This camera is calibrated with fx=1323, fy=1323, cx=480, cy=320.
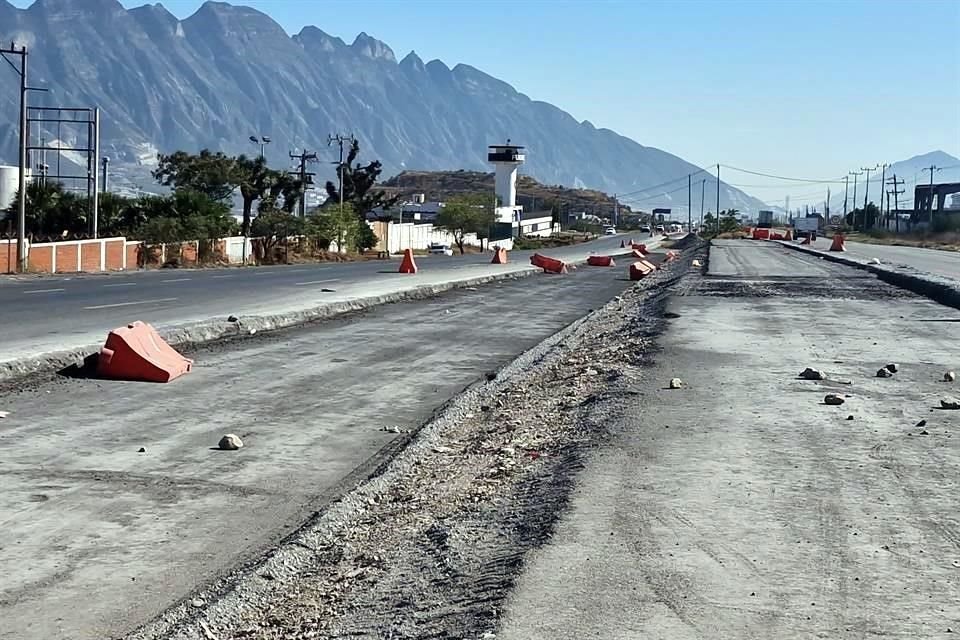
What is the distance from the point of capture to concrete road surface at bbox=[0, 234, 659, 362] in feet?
60.0

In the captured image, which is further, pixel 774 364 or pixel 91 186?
pixel 91 186

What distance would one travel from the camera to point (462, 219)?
134000 mm

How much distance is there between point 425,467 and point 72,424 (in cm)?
328

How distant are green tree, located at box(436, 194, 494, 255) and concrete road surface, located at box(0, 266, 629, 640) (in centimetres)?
11485

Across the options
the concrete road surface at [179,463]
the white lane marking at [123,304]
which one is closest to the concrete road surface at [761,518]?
the concrete road surface at [179,463]

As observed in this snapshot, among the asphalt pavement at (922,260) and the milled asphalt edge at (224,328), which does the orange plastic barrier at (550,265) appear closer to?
the asphalt pavement at (922,260)

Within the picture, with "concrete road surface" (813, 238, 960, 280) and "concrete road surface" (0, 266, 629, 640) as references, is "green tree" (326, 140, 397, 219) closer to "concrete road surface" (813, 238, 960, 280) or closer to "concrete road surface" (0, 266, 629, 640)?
"concrete road surface" (813, 238, 960, 280)

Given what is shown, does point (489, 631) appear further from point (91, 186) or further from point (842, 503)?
point (91, 186)

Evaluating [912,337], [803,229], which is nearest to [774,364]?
[912,337]

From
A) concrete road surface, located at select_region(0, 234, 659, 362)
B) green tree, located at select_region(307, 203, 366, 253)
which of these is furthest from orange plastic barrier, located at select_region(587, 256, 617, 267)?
concrete road surface, located at select_region(0, 234, 659, 362)

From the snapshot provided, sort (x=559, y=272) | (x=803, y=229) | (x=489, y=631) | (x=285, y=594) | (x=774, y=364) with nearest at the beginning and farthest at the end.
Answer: (x=489, y=631), (x=285, y=594), (x=774, y=364), (x=559, y=272), (x=803, y=229)

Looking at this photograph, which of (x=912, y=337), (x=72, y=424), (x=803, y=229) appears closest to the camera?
(x=72, y=424)

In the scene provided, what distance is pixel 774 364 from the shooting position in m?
15.2

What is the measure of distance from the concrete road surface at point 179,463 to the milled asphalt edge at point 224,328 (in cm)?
66
